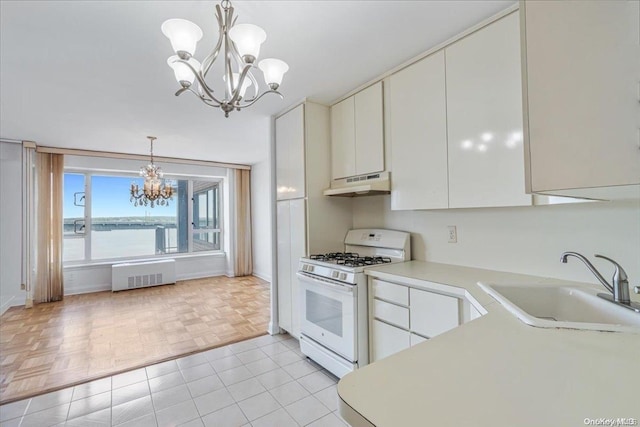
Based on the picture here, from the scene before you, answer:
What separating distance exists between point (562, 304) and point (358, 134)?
1.83 metres

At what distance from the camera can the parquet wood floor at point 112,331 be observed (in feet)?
7.75

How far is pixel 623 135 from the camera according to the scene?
2.51 feet

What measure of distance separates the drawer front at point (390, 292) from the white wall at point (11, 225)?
5169 mm

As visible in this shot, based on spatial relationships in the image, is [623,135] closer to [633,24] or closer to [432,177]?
[633,24]

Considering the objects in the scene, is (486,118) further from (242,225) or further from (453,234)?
(242,225)

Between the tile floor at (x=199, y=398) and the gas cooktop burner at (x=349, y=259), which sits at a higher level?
the gas cooktop burner at (x=349, y=259)

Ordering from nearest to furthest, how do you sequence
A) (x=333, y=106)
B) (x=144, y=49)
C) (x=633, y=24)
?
(x=633, y=24)
(x=144, y=49)
(x=333, y=106)

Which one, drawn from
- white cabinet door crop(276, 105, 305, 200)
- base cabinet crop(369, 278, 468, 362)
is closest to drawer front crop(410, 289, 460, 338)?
base cabinet crop(369, 278, 468, 362)

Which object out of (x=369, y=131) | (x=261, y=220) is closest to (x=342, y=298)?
(x=369, y=131)

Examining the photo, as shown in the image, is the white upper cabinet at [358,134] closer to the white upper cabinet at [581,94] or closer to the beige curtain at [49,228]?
the white upper cabinet at [581,94]

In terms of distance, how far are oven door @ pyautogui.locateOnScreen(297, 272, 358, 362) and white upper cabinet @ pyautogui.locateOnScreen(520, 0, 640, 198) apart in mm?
1438

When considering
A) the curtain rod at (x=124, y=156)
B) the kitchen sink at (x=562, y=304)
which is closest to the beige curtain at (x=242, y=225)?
the curtain rod at (x=124, y=156)

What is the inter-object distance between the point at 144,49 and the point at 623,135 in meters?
2.46

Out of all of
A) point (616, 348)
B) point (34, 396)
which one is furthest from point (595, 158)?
point (34, 396)
